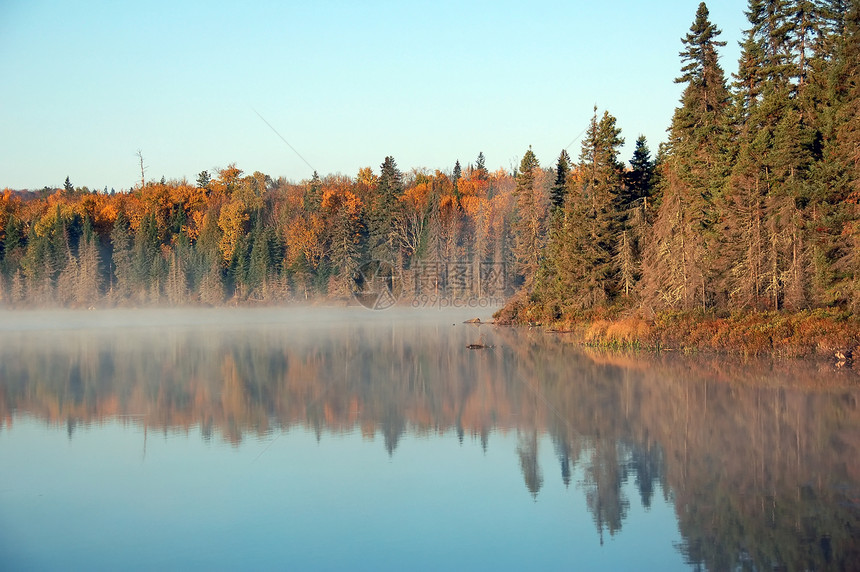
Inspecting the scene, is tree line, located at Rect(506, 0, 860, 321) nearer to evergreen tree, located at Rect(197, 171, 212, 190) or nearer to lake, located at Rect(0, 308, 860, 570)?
lake, located at Rect(0, 308, 860, 570)

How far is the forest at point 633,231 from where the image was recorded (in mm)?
32344

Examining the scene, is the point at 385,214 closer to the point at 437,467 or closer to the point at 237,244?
the point at 237,244

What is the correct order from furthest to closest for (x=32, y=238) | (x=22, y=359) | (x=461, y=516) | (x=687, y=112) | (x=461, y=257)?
(x=32, y=238) → (x=461, y=257) → (x=687, y=112) → (x=22, y=359) → (x=461, y=516)

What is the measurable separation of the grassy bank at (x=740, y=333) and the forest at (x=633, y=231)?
86 centimetres

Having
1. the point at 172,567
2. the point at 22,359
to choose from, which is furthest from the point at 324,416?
the point at 22,359

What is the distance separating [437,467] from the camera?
1527 cm

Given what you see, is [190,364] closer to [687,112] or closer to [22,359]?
[22,359]

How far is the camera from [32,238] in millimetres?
99000

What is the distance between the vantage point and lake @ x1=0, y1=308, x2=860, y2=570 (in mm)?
10711

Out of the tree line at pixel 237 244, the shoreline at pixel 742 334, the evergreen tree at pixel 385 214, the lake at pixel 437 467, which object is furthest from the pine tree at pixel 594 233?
the evergreen tree at pixel 385 214

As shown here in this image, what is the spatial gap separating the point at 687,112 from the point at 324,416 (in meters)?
31.5

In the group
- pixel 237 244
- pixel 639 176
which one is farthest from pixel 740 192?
pixel 237 244

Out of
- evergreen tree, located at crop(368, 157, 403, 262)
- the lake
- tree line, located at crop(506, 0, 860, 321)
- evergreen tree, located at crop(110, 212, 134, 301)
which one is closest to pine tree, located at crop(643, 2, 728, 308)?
tree line, located at crop(506, 0, 860, 321)

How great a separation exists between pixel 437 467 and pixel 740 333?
69.3 feet
